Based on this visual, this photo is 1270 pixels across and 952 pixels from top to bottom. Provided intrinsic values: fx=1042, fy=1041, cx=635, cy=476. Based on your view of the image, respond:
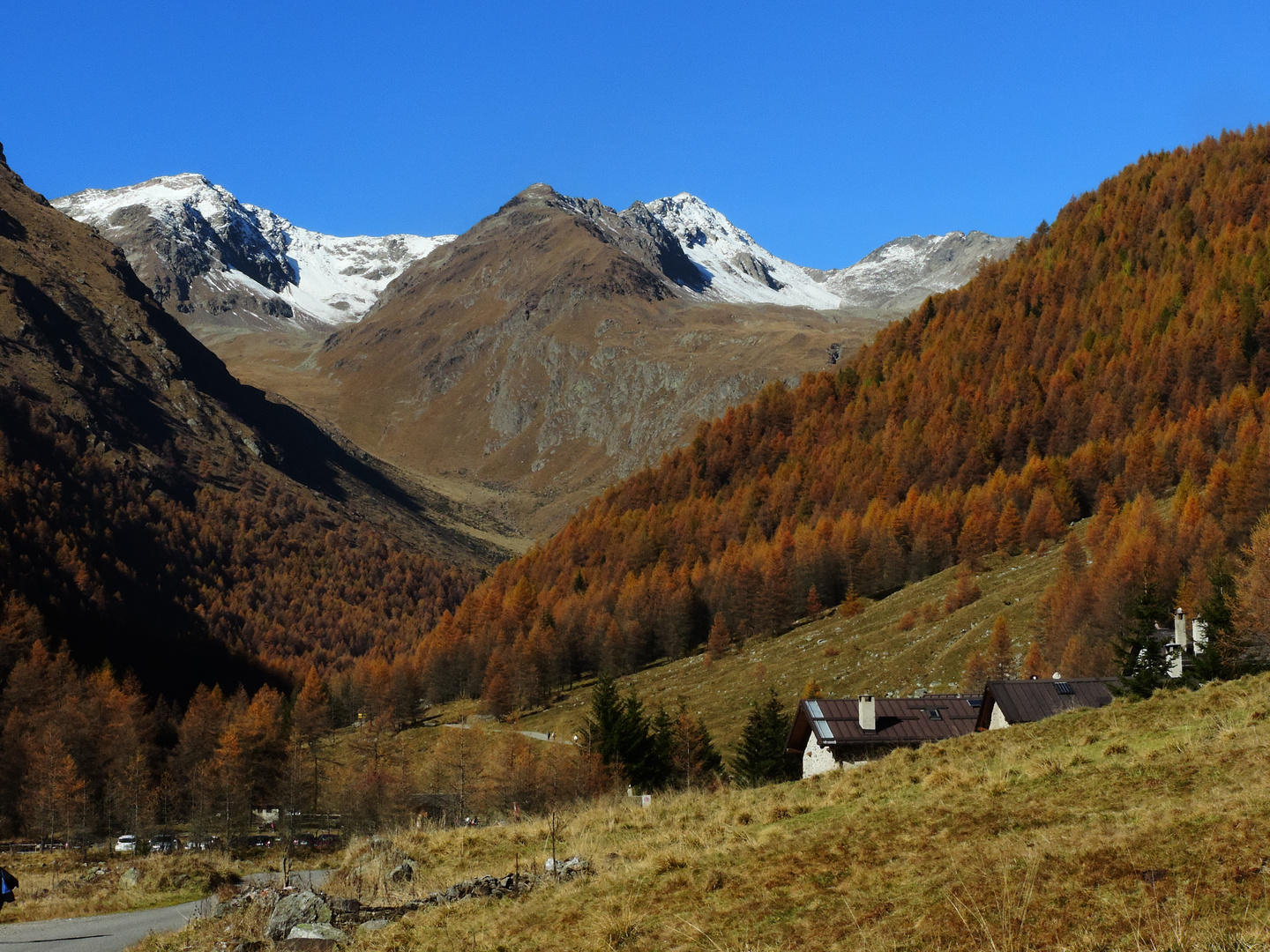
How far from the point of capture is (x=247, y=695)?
17438cm

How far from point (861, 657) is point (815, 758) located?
5712cm

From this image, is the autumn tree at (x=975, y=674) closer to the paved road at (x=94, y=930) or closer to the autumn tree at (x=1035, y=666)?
the autumn tree at (x=1035, y=666)

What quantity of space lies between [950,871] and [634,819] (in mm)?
13246

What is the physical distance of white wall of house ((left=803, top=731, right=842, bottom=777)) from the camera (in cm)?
5034

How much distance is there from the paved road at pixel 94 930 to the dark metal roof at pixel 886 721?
30450mm

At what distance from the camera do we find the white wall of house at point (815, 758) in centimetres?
5034

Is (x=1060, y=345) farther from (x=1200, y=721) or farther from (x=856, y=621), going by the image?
(x=1200, y=721)

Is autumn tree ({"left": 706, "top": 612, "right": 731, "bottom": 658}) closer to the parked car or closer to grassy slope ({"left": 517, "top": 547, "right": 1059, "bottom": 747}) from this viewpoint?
grassy slope ({"left": 517, "top": 547, "right": 1059, "bottom": 747})

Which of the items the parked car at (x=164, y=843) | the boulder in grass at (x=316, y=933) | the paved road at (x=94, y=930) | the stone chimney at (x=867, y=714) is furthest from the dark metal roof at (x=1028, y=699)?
the parked car at (x=164, y=843)

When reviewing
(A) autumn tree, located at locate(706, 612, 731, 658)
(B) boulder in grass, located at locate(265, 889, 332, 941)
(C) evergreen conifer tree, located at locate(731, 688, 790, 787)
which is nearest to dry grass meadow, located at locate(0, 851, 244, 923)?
(B) boulder in grass, located at locate(265, 889, 332, 941)

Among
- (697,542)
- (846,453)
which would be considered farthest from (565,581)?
(846,453)

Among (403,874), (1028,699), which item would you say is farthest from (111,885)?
(1028,699)

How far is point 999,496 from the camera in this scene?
479ft

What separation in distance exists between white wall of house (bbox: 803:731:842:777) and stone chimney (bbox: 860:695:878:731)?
2.21 metres
